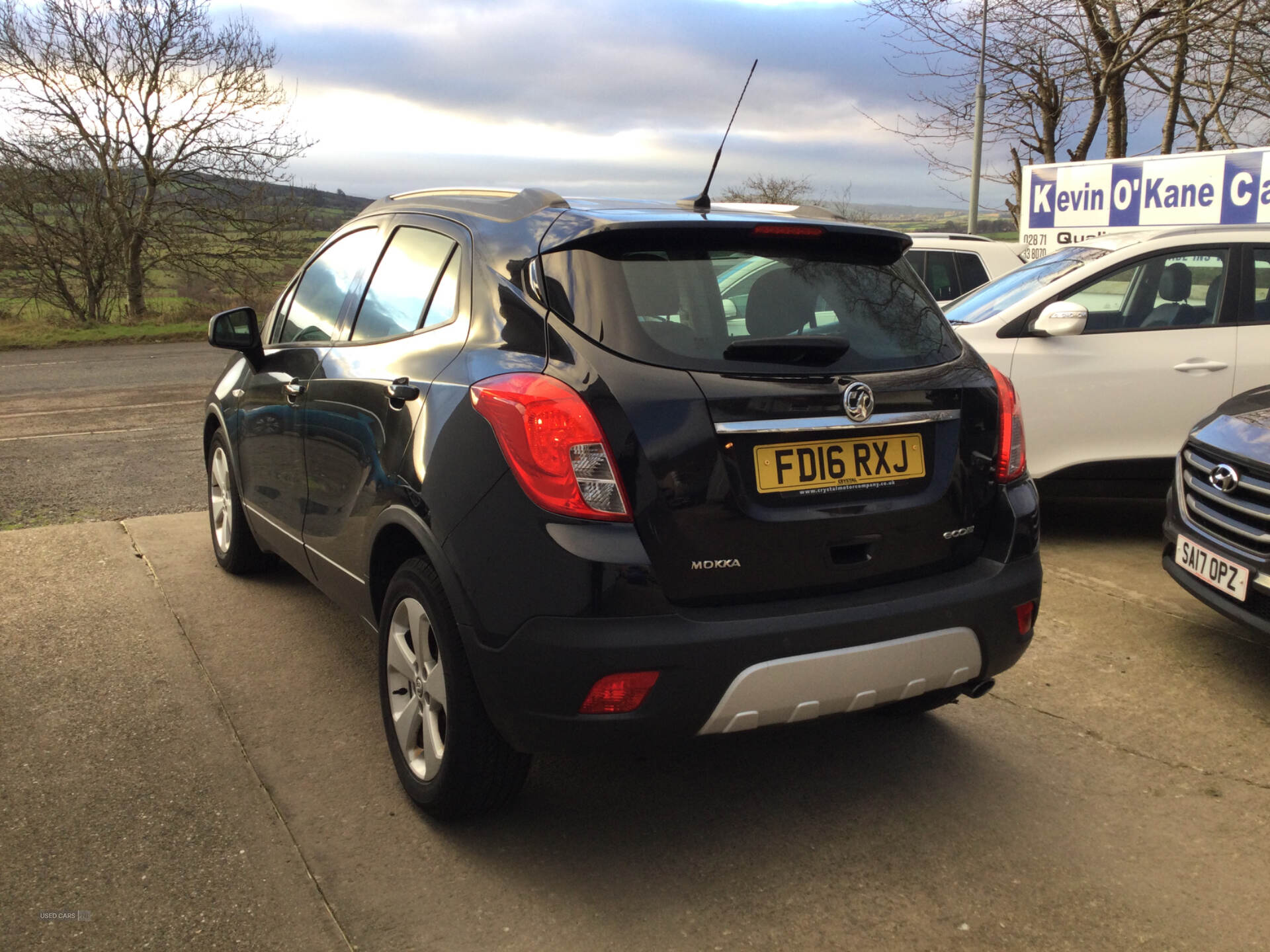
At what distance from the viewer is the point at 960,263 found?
11.5 meters

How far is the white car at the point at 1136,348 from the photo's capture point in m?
6.05

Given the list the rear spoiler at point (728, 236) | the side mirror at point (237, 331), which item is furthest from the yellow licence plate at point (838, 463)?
the side mirror at point (237, 331)

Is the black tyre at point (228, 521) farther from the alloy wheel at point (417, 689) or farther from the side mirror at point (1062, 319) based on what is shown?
the side mirror at point (1062, 319)

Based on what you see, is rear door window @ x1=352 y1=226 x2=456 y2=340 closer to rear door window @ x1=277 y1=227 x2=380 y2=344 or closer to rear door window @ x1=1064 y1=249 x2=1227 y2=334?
rear door window @ x1=277 y1=227 x2=380 y2=344

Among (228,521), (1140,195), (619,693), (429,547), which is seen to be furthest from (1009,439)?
(1140,195)

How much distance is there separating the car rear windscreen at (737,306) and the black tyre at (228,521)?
2.82 m

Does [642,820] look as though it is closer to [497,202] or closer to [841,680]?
[841,680]

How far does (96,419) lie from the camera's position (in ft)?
35.2

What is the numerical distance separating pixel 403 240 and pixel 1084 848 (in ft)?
9.22

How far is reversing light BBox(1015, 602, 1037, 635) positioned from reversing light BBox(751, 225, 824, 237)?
119cm

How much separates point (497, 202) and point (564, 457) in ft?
3.64

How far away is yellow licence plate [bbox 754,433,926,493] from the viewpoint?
2768 mm

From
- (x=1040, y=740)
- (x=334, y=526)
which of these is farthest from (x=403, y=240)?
(x=1040, y=740)

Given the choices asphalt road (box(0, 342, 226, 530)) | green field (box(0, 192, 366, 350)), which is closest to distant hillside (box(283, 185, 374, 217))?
green field (box(0, 192, 366, 350))
